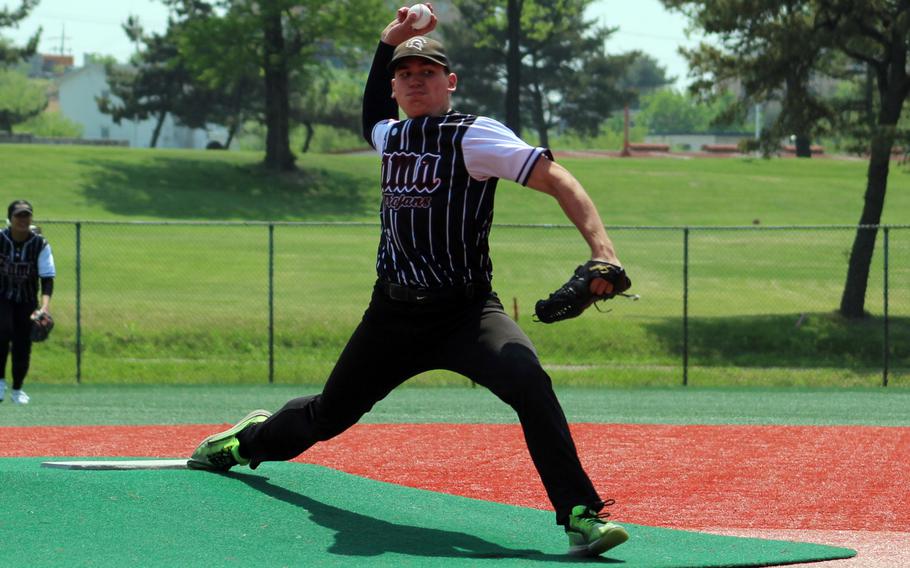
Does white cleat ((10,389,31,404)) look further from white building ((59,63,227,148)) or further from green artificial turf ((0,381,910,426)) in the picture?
white building ((59,63,227,148))

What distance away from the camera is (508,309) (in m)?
23.9

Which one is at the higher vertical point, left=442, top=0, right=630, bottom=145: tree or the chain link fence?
left=442, top=0, right=630, bottom=145: tree

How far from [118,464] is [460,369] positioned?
229 centimetres

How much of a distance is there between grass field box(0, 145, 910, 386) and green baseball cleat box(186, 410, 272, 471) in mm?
11246

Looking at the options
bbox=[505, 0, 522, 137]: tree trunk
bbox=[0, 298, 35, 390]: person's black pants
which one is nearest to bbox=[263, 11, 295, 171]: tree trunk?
bbox=[505, 0, 522, 137]: tree trunk

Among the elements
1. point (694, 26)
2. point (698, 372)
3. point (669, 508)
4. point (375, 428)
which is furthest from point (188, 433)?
point (694, 26)

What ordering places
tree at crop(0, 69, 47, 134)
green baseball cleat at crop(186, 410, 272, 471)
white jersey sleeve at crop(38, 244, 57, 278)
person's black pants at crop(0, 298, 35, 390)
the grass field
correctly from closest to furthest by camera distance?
1. green baseball cleat at crop(186, 410, 272, 471)
2. white jersey sleeve at crop(38, 244, 57, 278)
3. person's black pants at crop(0, 298, 35, 390)
4. the grass field
5. tree at crop(0, 69, 47, 134)

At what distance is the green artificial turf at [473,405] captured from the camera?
12.6 meters

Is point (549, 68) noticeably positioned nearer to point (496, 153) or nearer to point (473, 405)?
point (473, 405)

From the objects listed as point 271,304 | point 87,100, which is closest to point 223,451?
point 271,304

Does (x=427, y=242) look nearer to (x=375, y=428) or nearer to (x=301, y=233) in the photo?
(x=375, y=428)

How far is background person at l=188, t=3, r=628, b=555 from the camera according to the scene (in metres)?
5.55

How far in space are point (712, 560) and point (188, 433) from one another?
6.11 meters

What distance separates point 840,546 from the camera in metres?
6.23
